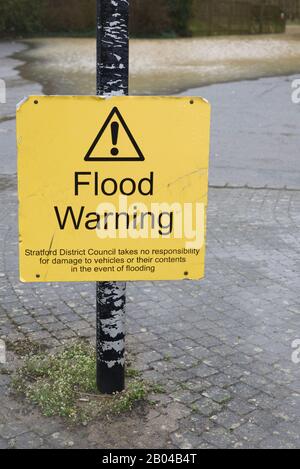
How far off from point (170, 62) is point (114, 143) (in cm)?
2070

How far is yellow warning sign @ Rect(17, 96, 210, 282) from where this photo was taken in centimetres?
338

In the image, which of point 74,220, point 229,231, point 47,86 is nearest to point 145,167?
point 74,220

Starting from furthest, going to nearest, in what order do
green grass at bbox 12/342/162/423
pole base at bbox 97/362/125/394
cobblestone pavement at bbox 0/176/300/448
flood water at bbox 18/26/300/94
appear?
flood water at bbox 18/26/300/94
pole base at bbox 97/362/125/394
green grass at bbox 12/342/162/423
cobblestone pavement at bbox 0/176/300/448

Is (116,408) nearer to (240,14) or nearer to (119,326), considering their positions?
(119,326)

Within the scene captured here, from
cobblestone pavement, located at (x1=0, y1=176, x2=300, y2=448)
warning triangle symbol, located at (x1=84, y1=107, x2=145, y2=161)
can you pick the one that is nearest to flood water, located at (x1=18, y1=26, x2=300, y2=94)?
cobblestone pavement, located at (x1=0, y1=176, x2=300, y2=448)

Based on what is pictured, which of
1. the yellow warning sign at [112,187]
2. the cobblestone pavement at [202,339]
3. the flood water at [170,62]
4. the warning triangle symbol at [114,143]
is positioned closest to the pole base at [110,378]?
the cobblestone pavement at [202,339]

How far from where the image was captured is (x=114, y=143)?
3408 millimetres

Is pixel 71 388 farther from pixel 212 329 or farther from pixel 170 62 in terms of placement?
pixel 170 62

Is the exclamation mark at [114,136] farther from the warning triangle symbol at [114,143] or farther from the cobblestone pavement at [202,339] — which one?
the cobblestone pavement at [202,339]

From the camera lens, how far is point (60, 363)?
419 cm

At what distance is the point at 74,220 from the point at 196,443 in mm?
1285

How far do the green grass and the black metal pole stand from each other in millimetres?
91

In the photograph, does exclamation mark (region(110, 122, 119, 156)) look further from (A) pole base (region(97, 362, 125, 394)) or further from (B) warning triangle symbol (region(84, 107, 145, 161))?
(A) pole base (region(97, 362, 125, 394))

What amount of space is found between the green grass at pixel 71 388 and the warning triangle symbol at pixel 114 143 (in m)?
1.34
